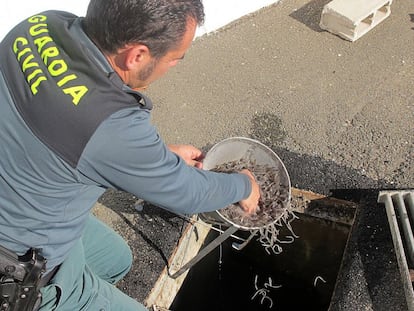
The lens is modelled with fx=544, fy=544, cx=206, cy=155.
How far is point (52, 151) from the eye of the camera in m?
1.90

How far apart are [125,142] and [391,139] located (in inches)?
106

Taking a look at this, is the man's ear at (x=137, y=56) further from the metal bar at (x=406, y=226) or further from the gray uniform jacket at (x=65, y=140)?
the metal bar at (x=406, y=226)

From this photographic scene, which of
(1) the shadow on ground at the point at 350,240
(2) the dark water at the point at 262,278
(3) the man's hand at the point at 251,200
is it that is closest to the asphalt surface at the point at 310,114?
(1) the shadow on ground at the point at 350,240

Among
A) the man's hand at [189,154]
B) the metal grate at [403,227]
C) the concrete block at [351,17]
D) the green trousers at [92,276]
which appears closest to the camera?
the green trousers at [92,276]

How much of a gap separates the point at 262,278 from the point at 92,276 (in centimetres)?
242

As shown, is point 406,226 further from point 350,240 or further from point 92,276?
point 92,276

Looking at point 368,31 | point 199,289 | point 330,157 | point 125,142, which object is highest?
point 125,142

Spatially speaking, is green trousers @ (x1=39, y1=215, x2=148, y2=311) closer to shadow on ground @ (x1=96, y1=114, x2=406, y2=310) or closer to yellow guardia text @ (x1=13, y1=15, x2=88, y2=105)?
shadow on ground @ (x1=96, y1=114, x2=406, y2=310)

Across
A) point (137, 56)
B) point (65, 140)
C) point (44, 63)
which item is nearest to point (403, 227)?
point (137, 56)

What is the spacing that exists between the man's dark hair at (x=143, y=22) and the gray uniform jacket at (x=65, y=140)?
81 mm

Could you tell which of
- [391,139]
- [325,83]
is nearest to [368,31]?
[325,83]

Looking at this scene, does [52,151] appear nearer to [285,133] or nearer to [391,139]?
[285,133]

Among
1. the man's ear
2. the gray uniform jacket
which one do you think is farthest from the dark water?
the man's ear

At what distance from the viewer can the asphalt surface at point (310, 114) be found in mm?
3354
